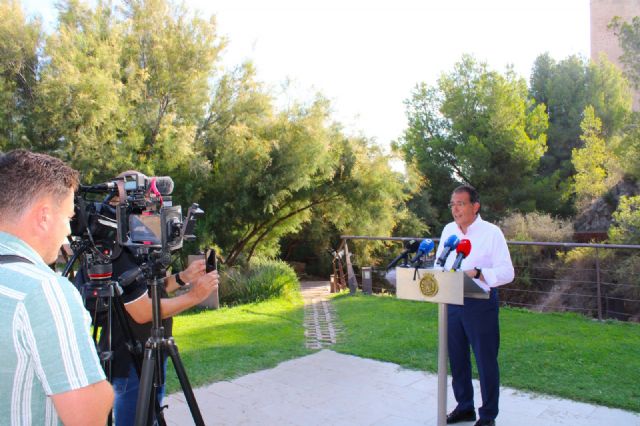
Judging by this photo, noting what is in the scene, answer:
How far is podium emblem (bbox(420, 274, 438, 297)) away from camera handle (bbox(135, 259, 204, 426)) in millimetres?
1212

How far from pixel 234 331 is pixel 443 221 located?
17.4 meters

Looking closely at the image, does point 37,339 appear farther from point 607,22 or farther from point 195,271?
point 607,22

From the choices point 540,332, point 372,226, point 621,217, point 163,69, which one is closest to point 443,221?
point 372,226

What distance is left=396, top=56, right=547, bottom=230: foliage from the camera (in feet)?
67.8

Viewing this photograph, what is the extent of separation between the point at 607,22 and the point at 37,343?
3217 cm

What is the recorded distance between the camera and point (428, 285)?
249cm

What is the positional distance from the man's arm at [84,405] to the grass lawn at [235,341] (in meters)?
3.07

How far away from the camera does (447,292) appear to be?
242cm

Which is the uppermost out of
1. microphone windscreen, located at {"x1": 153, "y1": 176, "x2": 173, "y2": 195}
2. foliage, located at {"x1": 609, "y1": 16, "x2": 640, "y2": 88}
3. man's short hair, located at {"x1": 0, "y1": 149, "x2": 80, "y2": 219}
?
foliage, located at {"x1": 609, "y1": 16, "x2": 640, "y2": 88}

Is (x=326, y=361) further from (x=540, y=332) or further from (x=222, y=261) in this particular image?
(x=222, y=261)

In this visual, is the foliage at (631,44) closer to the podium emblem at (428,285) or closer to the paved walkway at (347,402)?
the paved walkway at (347,402)

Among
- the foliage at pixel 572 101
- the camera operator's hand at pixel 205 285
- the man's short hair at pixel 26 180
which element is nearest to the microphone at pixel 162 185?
the camera operator's hand at pixel 205 285

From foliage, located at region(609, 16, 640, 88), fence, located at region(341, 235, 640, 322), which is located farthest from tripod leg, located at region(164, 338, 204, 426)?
foliage, located at region(609, 16, 640, 88)

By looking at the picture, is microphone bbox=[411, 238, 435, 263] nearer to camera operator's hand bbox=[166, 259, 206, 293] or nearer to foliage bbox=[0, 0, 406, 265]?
camera operator's hand bbox=[166, 259, 206, 293]
